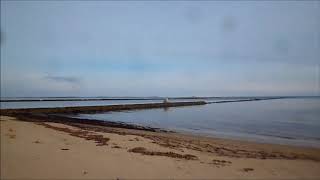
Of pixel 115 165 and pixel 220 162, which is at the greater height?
pixel 115 165

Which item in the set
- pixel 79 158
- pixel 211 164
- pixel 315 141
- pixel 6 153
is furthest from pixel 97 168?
pixel 315 141

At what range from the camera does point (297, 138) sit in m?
18.4

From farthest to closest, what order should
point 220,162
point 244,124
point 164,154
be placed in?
point 244,124
point 164,154
point 220,162

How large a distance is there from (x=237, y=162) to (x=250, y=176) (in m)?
1.89

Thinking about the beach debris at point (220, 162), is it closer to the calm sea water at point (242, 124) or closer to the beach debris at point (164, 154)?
the beach debris at point (164, 154)

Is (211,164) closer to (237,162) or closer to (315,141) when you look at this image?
(237,162)

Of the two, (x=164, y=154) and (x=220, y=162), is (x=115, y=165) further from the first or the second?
(x=220, y=162)

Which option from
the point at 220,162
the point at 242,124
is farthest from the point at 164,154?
the point at 242,124

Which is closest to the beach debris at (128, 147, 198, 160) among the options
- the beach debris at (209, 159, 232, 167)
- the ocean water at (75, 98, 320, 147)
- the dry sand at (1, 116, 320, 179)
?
the dry sand at (1, 116, 320, 179)

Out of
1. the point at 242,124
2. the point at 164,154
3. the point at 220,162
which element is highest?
the point at 164,154

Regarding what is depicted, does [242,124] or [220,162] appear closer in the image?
[220,162]

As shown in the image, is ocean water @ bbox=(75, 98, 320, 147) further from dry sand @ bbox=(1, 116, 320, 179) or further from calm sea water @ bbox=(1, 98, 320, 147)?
dry sand @ bbox=(1, 116, 320, 179)

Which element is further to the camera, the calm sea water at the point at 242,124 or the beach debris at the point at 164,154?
the calm sea water at the point at 242,124

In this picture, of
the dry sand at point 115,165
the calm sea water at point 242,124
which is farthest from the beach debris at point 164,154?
the calm sea water at point 242,124
